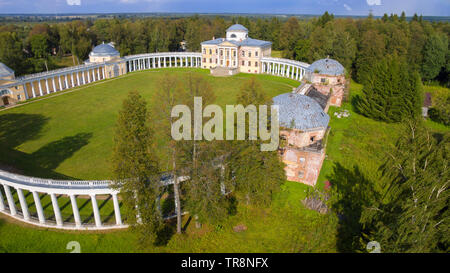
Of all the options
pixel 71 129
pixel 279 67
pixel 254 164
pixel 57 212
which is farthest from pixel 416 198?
pixel 279 67

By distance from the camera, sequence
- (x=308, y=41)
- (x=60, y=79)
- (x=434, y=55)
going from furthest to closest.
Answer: (x=308, y=41)
(x=434, y=55)
(x=60, y=79)

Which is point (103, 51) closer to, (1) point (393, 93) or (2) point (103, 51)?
(2) point (103, 51)

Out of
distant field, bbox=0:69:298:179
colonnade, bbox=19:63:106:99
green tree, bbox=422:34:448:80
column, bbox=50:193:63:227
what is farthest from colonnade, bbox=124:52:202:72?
column, bbox=50:193:63:227

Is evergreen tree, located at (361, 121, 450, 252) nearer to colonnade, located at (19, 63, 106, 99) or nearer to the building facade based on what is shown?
colonnade, located at (19, 63, 106, 99)

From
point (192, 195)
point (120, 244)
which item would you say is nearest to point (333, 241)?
point (192, 195)

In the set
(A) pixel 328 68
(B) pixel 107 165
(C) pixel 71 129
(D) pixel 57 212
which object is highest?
(A) pixel 328 68
